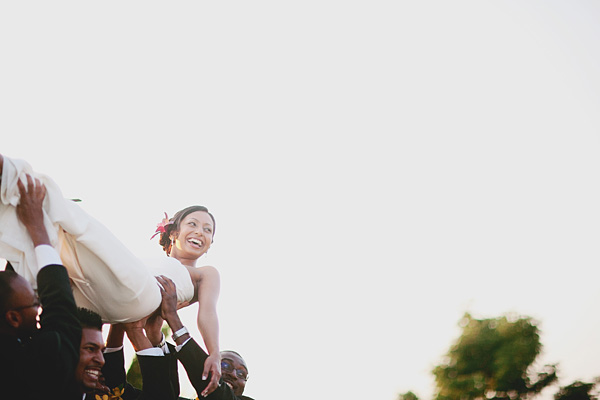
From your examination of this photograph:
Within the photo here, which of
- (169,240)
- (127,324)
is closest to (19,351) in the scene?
(127,324)

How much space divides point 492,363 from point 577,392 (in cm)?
385

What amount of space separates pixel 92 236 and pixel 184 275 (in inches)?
55.9

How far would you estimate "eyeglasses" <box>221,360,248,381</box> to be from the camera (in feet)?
19.5

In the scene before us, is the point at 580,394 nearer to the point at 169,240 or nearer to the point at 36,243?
the point at 169,240

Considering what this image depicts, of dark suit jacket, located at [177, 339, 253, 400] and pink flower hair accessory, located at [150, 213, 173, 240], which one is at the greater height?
pink flower hair accessory, located at [150, 213, 173, 240]

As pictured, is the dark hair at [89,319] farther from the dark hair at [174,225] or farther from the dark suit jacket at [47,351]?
the dark hair at [174,225]

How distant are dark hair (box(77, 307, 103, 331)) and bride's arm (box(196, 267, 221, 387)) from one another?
43.4 inches

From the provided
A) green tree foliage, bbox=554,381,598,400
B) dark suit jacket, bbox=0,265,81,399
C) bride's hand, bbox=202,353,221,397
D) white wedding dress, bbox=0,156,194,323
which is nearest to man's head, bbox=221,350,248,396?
bride's hand, bbox=202,353,221,397

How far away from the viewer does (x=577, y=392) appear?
21.2 m

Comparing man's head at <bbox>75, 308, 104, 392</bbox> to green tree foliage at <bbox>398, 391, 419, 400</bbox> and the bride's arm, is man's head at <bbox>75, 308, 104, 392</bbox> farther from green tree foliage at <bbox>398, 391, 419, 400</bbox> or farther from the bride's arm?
green tree foliage at <bbox>398, 391, 419, 400</bbox>

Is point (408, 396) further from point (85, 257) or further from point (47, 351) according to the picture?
point (47, 351)

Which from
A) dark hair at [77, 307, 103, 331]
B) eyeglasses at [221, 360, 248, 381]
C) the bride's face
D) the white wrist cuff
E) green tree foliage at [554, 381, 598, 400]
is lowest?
dark hair at [77, 307, 103, 331]

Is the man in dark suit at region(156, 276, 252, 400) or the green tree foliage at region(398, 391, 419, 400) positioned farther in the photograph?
the green tree foliage at region(398, 391, 419, 400)

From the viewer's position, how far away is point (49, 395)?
2.53 m
